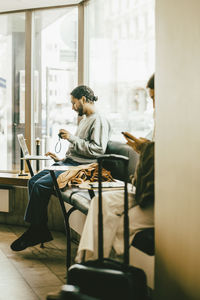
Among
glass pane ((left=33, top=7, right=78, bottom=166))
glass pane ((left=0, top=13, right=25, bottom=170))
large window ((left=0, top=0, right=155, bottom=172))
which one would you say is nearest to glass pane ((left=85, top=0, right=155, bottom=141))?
large window ((left=0, top=0, right=155, bottom=172))

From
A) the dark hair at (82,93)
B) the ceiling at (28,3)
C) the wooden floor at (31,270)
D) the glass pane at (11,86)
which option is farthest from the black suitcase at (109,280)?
the glass pane at (11,86)

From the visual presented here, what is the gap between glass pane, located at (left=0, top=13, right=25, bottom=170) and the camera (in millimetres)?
5148

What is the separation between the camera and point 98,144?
145 inches

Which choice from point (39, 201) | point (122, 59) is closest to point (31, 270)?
point (39, 201)

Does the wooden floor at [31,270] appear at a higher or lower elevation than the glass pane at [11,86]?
lower

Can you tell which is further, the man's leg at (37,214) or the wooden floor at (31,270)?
the man's leg at (37,214)

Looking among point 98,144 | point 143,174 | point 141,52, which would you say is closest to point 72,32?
point 141,52

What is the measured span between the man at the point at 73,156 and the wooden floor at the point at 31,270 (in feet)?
0.50

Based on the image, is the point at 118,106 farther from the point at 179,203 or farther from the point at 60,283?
the point at 179,203

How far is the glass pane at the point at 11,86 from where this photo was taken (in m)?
5.15

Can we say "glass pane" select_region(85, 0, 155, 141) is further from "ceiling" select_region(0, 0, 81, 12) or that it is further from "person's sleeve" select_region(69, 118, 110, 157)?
"person's sleeve" select_region(69, 118, 110, 157)

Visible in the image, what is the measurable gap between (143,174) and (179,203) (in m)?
0.40

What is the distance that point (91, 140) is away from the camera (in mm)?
3727

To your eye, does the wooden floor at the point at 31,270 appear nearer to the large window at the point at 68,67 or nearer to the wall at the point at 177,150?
the wall at the point at 177,150
